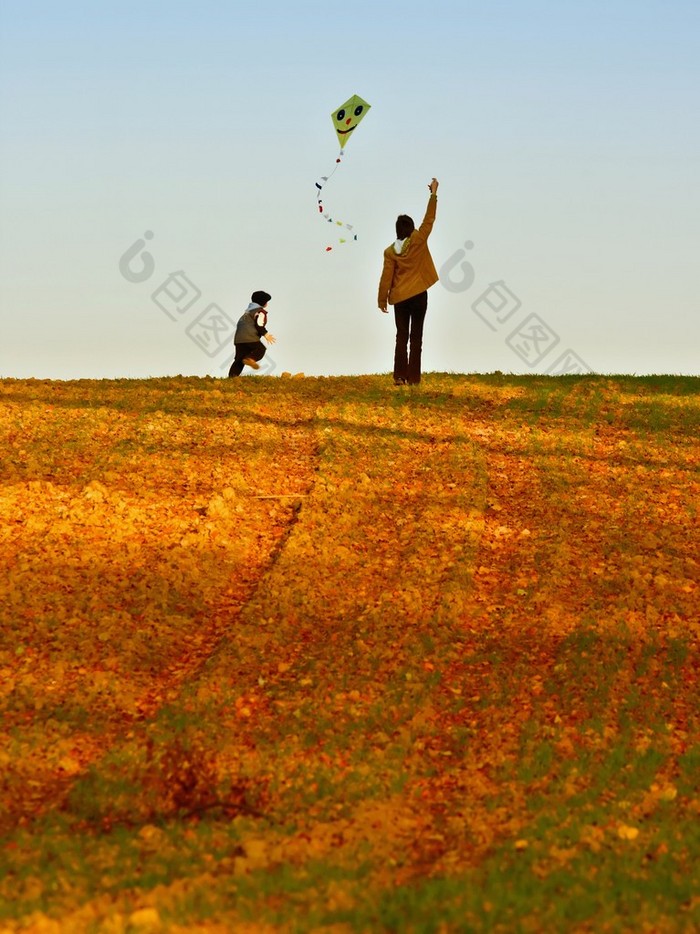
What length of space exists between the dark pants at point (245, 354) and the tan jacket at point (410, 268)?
291 cm

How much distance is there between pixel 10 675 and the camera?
9.24 meters

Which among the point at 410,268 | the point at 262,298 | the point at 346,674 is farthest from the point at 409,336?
the point at 346,674

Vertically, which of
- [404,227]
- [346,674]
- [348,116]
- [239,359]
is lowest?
[346,674]

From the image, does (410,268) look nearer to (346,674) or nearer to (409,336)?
(409,336)

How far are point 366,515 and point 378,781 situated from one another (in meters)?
5.48

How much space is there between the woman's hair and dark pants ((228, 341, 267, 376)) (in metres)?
3.46

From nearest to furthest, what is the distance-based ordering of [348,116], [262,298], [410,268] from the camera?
[348,116], [410,268], [262,298]

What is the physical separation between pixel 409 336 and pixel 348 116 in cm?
379

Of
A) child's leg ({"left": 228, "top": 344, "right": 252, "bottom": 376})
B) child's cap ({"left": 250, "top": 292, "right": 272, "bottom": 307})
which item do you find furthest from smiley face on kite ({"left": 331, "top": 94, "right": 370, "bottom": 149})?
child's leg ({"left": 228, "top": 344, "right": 252, "bottom": 376})

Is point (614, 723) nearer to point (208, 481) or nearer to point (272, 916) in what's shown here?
point (272, 916)

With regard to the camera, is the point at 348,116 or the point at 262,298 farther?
the point at 262,298

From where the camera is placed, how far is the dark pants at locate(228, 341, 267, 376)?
20.2m

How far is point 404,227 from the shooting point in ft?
60.4

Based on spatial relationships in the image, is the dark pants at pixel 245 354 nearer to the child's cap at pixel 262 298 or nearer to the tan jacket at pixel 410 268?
the child's cap at pixel 262 298
